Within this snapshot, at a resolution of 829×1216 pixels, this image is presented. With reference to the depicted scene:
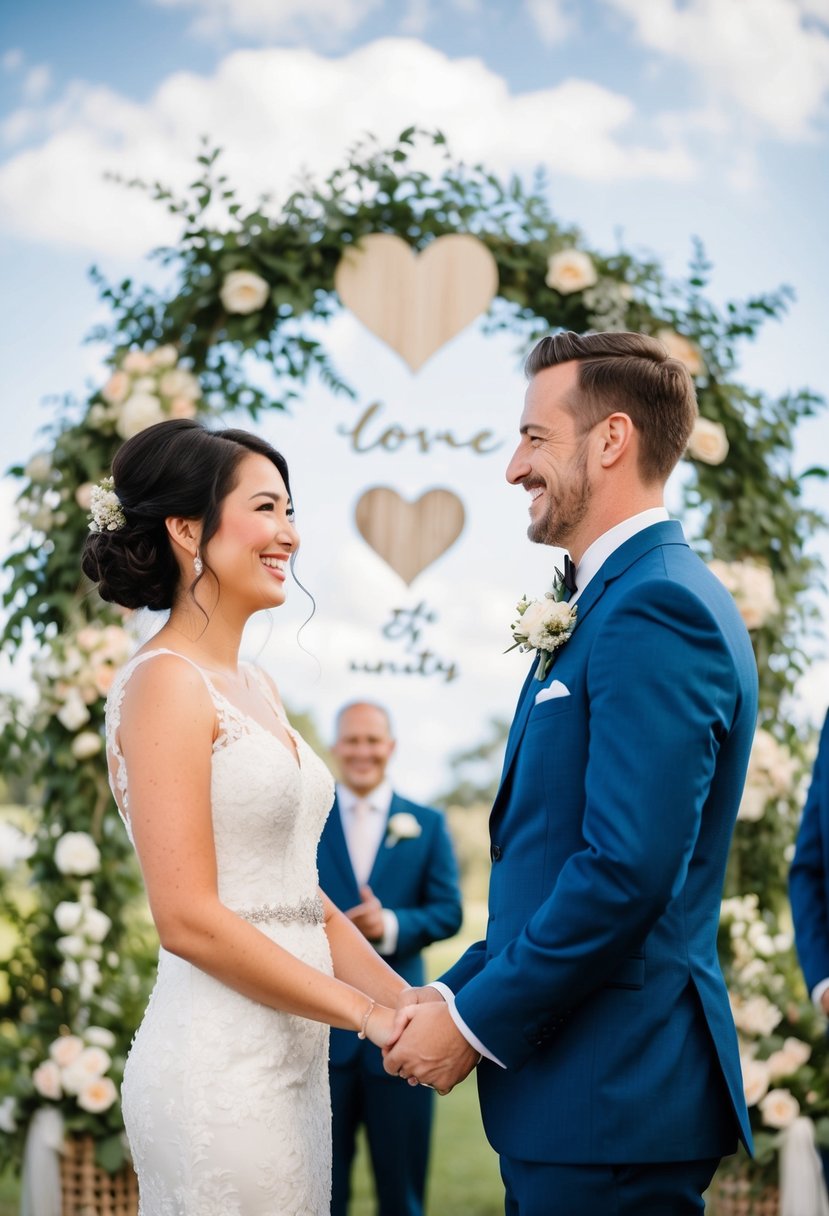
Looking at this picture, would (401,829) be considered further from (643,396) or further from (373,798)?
(643,396)

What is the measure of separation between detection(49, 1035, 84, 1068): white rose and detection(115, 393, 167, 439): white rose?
2.28 meters

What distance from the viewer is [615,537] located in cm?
235

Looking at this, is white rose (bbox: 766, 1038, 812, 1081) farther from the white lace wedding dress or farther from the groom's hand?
the groom's hand

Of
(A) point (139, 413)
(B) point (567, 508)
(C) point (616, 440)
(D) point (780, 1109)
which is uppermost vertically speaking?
(A) point (139, 413)

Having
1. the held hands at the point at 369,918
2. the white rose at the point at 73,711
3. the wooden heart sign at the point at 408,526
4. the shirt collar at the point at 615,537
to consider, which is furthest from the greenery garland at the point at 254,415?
the shirt collar at the point at 615,537

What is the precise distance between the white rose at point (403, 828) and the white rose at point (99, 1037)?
→ 1.26 m

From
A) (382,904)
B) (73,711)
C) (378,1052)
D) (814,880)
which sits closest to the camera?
(814,880)

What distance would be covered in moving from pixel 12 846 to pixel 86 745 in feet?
1.69

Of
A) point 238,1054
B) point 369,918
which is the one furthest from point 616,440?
point 369,918

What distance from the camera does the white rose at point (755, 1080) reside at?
445cm

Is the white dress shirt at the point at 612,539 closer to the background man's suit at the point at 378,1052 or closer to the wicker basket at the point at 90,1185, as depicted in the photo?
the background man's suit at the point at 378,1052

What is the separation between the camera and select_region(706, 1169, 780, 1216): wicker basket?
452 centimetres

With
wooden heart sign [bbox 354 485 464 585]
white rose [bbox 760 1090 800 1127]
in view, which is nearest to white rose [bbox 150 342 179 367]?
wooden heart sign [bbox 354 485 464 585]

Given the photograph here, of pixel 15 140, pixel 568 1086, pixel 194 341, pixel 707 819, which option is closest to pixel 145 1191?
pixel 568 1086
